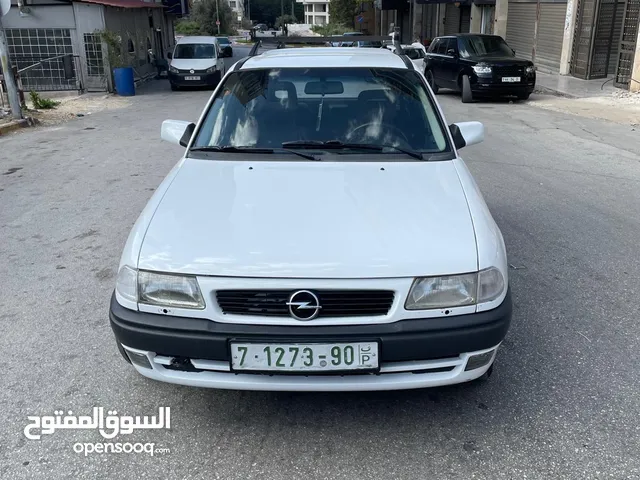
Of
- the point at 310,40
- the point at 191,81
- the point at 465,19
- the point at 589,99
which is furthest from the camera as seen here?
the point at 465,19

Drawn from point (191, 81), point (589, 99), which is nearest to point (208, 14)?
point (191, 81)

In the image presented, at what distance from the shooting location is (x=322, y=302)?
2.69 meters

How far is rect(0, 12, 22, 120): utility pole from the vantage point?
13031 mm

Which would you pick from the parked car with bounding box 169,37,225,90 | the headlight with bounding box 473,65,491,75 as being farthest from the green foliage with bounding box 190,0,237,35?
the headlight with bounding box 473,65,491,75

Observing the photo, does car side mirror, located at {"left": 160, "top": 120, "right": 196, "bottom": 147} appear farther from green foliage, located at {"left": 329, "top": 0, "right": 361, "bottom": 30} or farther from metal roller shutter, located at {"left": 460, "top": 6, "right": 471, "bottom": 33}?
green foliage, located at {"left": 329, "top": 0, "right": 361, "bottom": 30}

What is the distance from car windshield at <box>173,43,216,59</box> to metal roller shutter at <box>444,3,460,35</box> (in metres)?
17.2

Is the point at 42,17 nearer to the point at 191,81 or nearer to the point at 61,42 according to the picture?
the point at 61,42

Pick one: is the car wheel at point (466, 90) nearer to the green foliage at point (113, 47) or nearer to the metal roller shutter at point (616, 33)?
the metal roller shutter at point (616, 33)

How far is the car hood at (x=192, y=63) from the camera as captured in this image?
2075 cm

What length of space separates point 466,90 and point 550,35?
366 inches

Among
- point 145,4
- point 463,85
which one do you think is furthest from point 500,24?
point 145,4

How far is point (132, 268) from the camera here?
2842 mm

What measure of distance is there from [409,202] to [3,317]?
2.93 meters

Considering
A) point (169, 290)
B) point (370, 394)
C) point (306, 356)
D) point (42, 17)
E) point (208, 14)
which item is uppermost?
point (208, 14)
